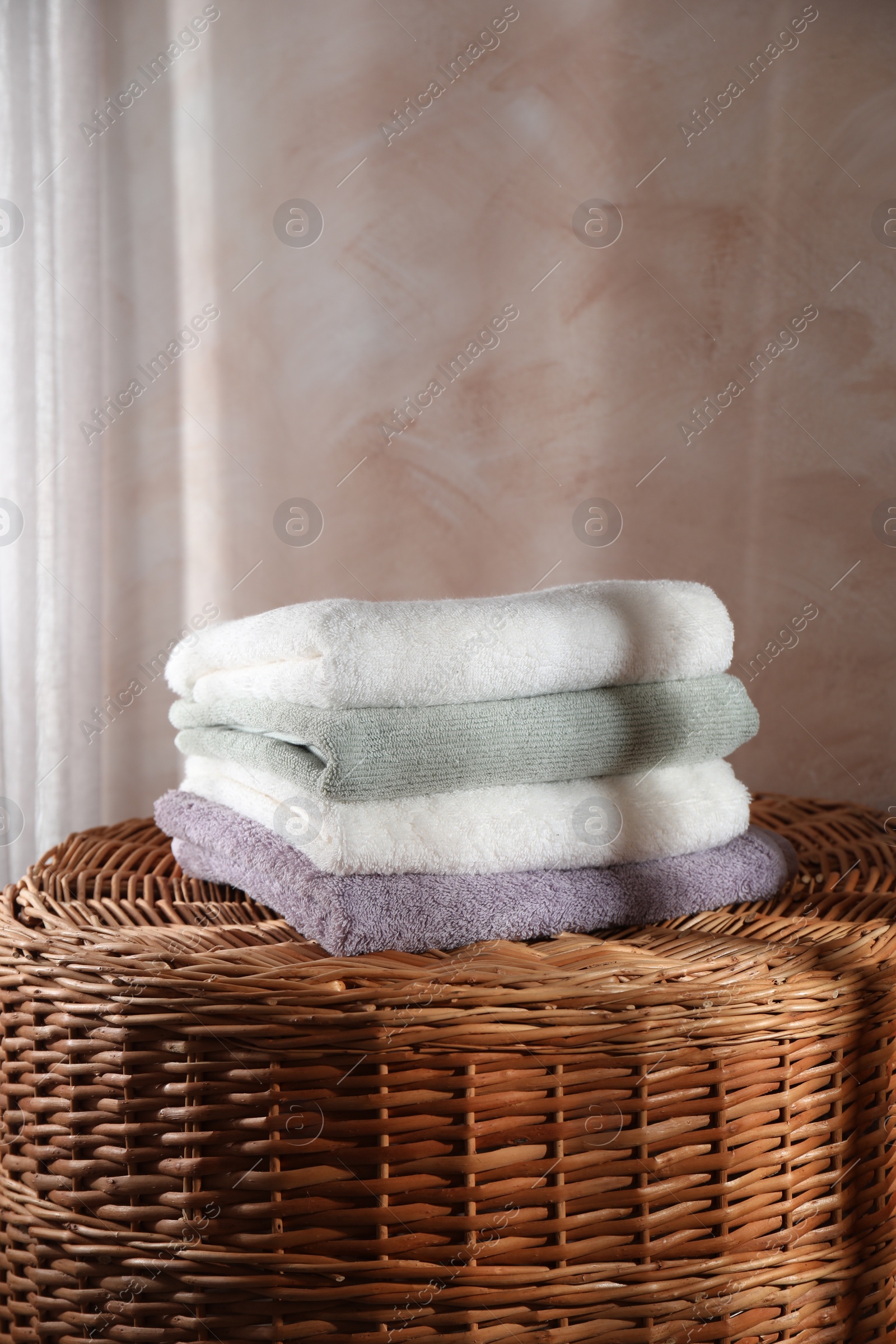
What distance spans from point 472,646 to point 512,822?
11 centimetres

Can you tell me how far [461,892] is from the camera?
0.63m

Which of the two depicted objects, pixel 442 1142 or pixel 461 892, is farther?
pixel 461 892

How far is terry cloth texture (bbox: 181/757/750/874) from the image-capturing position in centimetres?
63

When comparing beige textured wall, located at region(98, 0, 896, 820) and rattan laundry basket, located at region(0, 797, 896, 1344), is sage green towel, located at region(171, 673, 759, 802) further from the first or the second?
beige textured wall, located at region(98, 0, 896, 820)

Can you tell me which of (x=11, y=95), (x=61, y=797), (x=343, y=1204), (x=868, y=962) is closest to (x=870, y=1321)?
(x=868, y=962)

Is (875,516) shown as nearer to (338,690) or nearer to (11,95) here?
(338,690)

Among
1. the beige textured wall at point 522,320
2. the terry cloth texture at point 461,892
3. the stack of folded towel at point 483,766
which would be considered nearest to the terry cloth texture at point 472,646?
the stack of folded towel at point 483,766

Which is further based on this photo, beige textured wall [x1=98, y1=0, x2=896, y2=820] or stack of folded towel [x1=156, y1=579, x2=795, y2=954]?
beige textured wall [x1=98, y1=0, x2=896, y2=820]

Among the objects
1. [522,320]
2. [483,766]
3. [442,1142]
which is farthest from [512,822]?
[522,320]

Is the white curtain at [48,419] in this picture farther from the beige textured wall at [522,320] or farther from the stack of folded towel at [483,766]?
the stack of folded towel at [483,766]

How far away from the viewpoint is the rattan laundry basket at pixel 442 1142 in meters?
0.52

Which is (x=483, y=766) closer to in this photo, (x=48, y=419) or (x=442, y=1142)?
(x=442, y=1142)

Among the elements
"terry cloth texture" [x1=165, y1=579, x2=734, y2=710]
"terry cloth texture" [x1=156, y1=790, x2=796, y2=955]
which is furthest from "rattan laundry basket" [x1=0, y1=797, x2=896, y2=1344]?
"terry cloth texture" [x1=165, y1=579, x2=734, y2=710]

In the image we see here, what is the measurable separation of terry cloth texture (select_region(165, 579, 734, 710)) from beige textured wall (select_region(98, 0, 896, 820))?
1.51 ft
